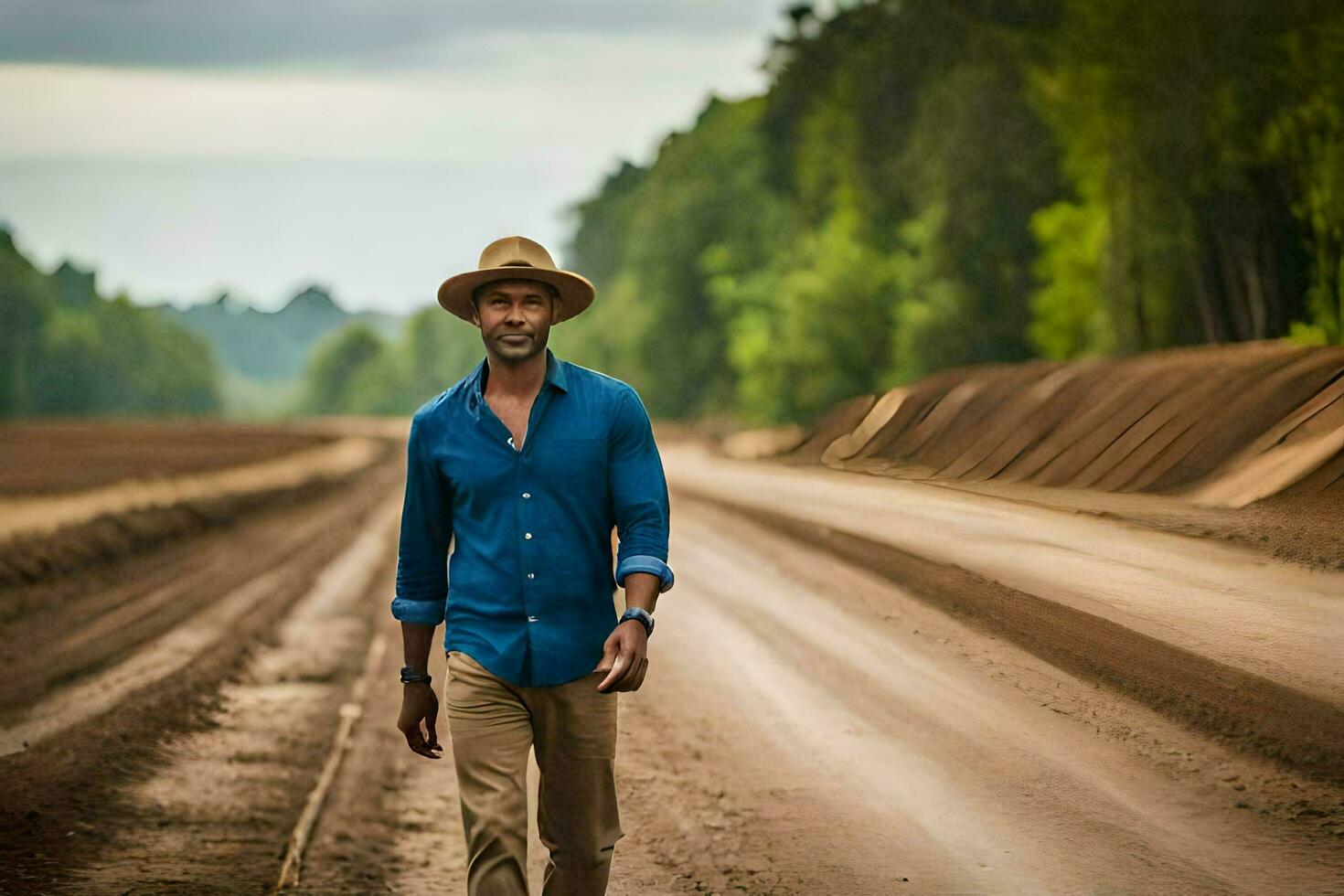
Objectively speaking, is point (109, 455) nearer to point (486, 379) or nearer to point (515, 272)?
point (486, 379)

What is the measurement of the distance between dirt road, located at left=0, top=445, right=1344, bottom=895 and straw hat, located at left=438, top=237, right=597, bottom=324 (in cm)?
142

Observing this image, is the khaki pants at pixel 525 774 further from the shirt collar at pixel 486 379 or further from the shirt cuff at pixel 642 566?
the shirt collar at pixel 486 379

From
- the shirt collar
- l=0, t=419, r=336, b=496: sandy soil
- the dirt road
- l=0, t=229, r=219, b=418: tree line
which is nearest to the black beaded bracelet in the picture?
the shirt collar

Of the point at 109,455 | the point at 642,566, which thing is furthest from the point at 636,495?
the point at 109,455

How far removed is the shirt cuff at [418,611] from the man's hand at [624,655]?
0.56 metres

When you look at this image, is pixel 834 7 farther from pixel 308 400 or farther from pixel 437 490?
pixel 308 400

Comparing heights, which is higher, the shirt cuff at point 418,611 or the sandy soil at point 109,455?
the shirt cuff at point 418,611

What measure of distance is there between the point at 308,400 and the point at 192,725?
187189 mm

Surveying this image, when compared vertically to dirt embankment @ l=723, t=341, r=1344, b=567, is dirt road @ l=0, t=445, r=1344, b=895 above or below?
below

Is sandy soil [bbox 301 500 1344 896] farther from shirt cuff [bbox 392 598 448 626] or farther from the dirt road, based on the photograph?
shirt cuff [bbox 392 598 448 626]

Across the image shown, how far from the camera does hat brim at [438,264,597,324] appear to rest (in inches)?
159

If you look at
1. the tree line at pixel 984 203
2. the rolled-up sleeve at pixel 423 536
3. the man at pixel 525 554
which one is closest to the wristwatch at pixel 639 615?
the man at pixel 525 554

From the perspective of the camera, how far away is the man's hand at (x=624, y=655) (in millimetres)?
3854

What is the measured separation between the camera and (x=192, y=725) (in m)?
9.58
